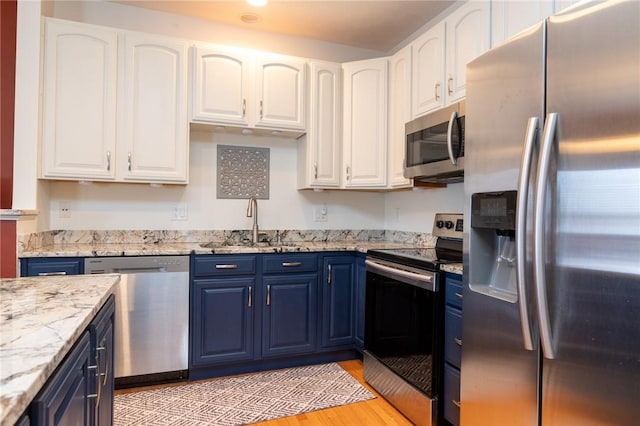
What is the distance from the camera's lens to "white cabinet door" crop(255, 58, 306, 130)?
116 inches

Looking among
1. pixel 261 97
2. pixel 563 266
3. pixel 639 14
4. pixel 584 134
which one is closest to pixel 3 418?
pixel 563 266

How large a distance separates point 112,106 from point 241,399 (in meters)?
2.07

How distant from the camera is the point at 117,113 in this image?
2.62 m

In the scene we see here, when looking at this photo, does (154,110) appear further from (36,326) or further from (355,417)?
(355,417)

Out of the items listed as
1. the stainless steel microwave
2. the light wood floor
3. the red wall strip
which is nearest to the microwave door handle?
the stainless steel microwave

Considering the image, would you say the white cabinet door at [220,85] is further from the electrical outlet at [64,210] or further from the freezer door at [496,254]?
the freezer door at [496,254]

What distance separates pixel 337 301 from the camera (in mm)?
2893

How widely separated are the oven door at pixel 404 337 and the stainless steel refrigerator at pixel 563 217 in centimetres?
45

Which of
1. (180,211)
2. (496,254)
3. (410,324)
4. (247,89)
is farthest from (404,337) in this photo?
(247,89)

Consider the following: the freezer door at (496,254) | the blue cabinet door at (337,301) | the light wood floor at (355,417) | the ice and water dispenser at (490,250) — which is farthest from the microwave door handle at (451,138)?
the light wood floor at (355,417)

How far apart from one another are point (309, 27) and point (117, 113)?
5.41 feet

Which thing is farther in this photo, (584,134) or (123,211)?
(123,211)

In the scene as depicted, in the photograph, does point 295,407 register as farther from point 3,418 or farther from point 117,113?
point 117,113

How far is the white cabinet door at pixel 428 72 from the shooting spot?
246cm
